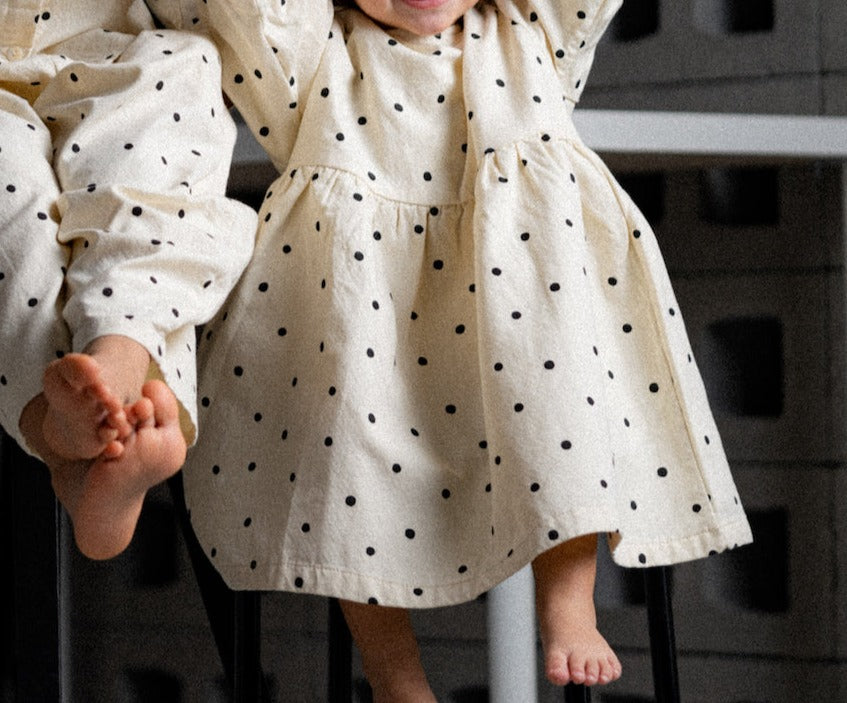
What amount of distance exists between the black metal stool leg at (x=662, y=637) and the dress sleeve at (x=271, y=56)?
0.46 metres

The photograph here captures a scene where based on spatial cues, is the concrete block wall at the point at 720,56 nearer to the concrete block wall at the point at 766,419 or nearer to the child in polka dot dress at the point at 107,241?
the concrete block wall at the point at 766,419

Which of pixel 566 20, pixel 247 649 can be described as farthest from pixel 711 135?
pixel 247 649

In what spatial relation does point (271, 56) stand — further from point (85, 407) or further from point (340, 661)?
point (340, 661)

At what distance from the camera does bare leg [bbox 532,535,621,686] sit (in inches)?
32.7

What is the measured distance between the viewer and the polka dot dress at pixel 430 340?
844 mm

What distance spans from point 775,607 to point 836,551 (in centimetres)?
11

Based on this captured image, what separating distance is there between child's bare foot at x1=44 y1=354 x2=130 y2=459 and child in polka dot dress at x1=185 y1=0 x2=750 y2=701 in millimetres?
199

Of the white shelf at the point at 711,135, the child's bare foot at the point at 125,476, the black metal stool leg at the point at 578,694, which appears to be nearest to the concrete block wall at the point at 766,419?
the white shelf at the point at 711,135

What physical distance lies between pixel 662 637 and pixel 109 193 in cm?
56

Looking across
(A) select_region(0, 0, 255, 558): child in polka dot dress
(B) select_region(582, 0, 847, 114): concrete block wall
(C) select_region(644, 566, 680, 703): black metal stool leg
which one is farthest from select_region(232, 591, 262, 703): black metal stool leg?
(B) select_region(582, 0, 847, 114): concrete block wall

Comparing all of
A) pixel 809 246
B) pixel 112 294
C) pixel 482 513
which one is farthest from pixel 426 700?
pixel 809 246

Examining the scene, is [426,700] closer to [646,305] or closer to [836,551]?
[646,305]

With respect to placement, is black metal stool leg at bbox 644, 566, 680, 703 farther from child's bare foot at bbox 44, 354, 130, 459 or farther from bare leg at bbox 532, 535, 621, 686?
child's bare foot at bbox 44, 354, 130, 459

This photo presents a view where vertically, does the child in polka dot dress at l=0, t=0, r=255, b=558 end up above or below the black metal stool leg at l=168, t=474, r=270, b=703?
above
